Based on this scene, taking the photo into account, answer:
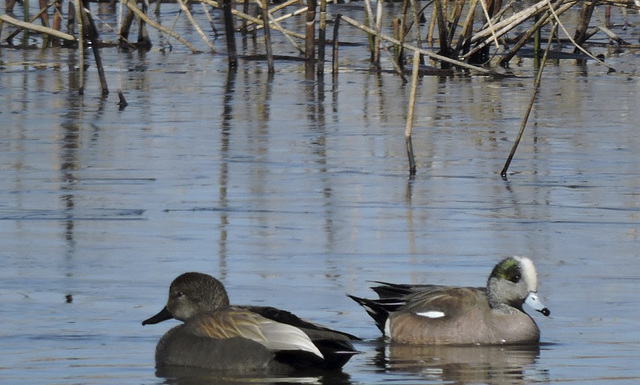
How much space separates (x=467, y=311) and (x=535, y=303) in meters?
0.34

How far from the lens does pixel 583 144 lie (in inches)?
494

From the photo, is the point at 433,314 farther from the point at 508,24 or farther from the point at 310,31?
the point at 310,31

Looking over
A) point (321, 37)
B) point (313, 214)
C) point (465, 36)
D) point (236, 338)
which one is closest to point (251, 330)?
point (236, 338)

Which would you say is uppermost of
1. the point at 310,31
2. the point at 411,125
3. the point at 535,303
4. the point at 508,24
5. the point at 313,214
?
the point at 508,24

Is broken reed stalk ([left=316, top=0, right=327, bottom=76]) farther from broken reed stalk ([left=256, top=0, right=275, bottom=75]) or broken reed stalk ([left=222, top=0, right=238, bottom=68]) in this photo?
broken reed stalk ([left=222, top=0, right=238, bottom=68])

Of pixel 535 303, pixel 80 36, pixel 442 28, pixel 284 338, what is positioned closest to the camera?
pixel 284 338

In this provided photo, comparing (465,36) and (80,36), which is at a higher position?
(80,36)

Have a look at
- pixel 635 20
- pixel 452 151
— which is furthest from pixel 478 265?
pixel 635 20

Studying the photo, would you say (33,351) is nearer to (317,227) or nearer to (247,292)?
(247,292)

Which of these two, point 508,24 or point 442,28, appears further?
point 442,28

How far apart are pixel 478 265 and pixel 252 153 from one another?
4.36 metres

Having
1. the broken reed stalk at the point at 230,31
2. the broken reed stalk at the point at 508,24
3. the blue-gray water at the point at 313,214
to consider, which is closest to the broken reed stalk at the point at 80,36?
the blue-gray water at the point at 313,214

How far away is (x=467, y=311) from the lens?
674 cm

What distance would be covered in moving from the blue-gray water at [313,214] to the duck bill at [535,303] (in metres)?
0.18
